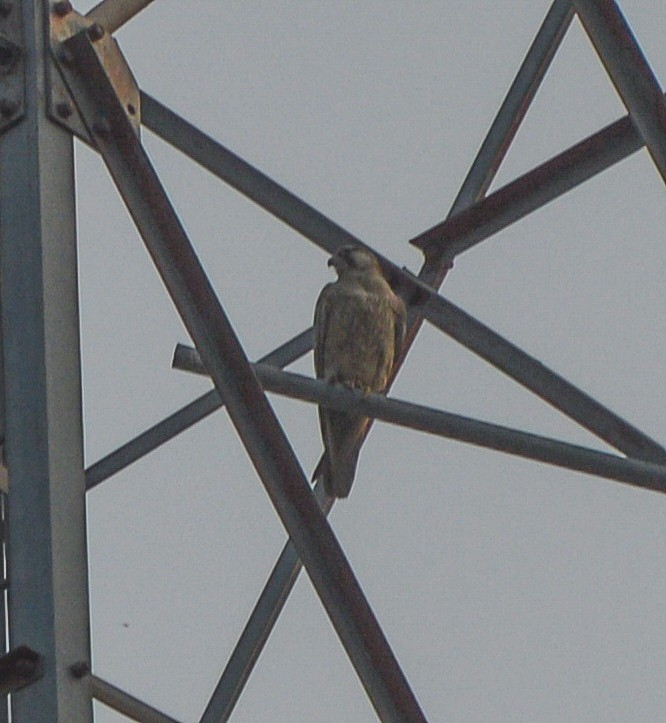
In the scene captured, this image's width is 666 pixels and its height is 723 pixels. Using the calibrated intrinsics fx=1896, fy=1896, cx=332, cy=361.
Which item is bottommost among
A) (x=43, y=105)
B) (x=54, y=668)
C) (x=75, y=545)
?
(x=54, y=668)

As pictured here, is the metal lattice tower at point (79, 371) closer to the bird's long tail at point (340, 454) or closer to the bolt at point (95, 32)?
the bolt at point (95, 32)

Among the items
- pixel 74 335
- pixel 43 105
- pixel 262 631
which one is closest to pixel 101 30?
pixel 43 105

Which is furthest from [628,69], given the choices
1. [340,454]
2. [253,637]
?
[340,454]

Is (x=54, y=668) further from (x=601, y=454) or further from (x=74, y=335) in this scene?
(x=601, y=454)

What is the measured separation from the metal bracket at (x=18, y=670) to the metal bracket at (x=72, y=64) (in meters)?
1.08

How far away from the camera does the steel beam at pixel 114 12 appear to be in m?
4.10

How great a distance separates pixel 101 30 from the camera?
3.89m

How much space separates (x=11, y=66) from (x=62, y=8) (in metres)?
0.18

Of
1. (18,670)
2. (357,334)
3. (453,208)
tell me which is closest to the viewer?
(18,670)

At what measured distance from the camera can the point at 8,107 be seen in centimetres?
372

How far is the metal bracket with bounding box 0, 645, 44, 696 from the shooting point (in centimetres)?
315

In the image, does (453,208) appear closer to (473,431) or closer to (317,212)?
(317,212)

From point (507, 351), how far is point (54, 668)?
1.69 metres

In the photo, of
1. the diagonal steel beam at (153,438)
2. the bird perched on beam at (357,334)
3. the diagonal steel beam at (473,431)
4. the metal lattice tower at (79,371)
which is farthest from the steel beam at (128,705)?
the bird perched on beam at (357,334)
